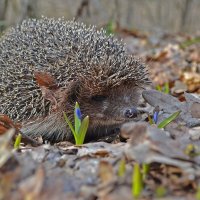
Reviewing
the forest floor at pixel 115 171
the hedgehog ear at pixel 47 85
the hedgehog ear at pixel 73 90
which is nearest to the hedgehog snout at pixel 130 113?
the hedgehog ear at pixel 73 90

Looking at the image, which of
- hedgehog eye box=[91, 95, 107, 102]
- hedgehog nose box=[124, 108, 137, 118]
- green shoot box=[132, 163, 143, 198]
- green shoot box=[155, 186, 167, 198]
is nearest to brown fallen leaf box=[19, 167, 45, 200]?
green shoot box=[132, 163, 143, 198]

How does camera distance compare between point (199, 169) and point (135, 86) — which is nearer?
point (199, 169)

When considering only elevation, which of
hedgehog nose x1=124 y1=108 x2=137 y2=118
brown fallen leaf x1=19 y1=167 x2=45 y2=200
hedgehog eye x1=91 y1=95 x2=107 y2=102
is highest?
hedgehog eye x1=91 y1=95 x2=107 y2=102

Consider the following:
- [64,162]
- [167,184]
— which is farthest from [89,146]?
[167,184]

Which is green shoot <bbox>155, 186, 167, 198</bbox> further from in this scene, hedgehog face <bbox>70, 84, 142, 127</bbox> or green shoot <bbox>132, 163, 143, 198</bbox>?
hedgehog face <bbox>70, 84, 142, 127</bbox>

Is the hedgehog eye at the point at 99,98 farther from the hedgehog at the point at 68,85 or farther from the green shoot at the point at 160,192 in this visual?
the green shoot at the point at 160,192

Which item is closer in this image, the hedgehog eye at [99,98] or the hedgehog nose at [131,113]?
the hedgehog nose at [131,113]

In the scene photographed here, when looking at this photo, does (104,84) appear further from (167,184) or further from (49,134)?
(167,184)

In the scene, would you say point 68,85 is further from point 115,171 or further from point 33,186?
point 33,186
